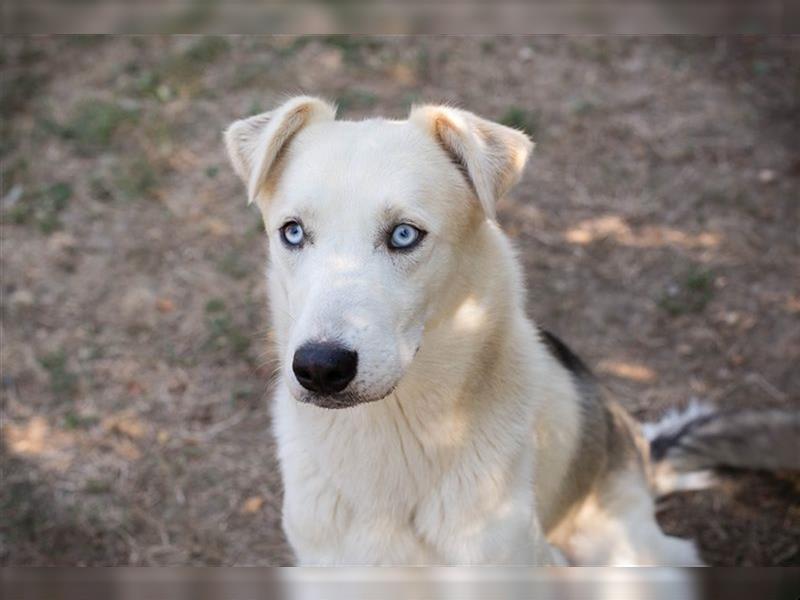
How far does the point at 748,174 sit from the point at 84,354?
4840mm

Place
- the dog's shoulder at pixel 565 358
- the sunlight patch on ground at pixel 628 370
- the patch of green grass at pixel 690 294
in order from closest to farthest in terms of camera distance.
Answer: the dog's shoulder at pixel 565 358 → the sunlight patch on ground at pixel 628 370 → the patch of green grass at pixel 690 294

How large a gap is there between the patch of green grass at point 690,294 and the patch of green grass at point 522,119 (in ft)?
5.50

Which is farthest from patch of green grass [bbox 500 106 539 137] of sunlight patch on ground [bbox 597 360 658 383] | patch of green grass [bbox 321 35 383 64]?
sunlight patch on ground [bbox 597 360 658 383]

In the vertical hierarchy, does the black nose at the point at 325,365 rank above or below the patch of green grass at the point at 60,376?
above

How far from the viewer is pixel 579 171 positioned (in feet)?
21.6

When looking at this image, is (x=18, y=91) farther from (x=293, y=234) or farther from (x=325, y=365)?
(x=325, y=365)

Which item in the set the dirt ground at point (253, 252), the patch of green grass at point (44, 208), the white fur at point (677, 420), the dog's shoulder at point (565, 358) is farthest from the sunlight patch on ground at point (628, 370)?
the patch of green grass at point (44, 208)

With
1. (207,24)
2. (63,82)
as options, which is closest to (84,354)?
(63,82)

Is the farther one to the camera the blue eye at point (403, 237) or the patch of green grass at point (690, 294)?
the patch of green grass at point (690, 294)

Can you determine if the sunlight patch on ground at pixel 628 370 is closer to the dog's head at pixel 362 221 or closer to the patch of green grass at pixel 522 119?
the patch of green grass at pixel 522 119

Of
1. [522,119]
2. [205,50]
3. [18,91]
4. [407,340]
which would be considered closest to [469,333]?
[407,340]

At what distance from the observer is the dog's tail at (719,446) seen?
4.56 metres

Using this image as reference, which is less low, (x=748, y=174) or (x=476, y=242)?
(x=476, y=242)

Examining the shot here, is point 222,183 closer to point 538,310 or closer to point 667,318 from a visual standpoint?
point 538,310
